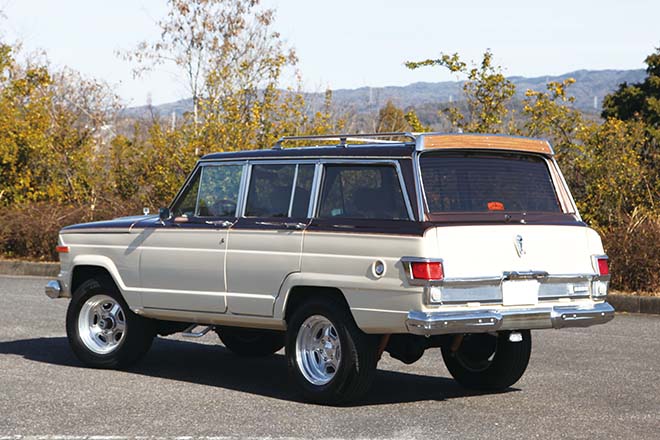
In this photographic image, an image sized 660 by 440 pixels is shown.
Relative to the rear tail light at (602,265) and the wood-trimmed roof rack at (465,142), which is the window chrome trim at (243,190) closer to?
Answer: the wood-trimmed roof rack at (465,142)

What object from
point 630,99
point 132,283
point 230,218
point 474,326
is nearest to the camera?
point 474,326

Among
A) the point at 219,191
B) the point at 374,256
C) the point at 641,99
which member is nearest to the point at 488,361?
the point at 374,256

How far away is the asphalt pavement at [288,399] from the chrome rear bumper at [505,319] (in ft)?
1.99

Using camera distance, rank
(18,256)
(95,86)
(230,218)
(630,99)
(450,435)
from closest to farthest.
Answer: (450,435) < (230,218) < (18,256) < (630,99) < (95,86)

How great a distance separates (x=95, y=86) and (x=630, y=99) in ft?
60.7

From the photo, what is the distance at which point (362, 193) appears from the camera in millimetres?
8789

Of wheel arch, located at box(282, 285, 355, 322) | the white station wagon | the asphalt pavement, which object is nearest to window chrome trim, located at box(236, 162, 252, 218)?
the white station wagon

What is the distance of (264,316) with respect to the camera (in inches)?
363

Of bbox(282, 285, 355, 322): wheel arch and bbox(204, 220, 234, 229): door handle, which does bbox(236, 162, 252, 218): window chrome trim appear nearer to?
bbox(204, 220, 234, 229): door handle

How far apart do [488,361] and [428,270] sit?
1887 mm

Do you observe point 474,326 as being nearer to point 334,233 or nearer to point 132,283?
point 334,233

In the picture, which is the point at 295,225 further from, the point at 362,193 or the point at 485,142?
the point at 485,142

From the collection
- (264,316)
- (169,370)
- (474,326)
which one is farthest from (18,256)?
(474,326)

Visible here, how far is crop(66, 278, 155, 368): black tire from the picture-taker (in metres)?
10.4
